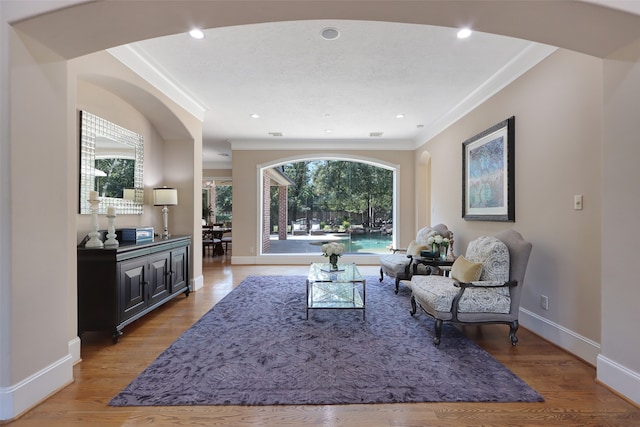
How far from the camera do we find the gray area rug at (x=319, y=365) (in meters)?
1.95

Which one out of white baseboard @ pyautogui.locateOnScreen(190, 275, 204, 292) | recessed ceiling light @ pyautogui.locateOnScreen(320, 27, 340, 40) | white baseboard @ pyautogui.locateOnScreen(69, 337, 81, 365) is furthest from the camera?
white baseboard @ pyautogui.locateOnScreen(190, 275, 204, 292)

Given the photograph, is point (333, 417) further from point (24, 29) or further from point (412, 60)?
point (412, 60)

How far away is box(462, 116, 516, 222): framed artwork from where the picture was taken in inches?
132

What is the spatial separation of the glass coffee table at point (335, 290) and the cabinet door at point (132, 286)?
178cm

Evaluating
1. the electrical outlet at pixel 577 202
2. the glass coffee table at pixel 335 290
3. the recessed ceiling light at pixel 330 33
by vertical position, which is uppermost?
the recessed ceiling light at pixel 330 33

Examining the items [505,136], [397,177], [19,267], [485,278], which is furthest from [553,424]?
[397,177]

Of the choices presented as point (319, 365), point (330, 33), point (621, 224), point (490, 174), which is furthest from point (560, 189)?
point (319, 365)

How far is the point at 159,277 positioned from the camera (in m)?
3.49

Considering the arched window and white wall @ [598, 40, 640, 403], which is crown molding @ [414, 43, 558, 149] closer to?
white wall @ [598, 40, 640, 403]

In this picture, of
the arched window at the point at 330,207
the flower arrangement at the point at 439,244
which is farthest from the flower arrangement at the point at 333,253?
the arched window at the point at 330,207

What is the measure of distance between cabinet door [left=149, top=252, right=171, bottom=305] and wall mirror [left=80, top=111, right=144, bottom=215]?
728mm

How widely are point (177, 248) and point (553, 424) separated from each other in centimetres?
404

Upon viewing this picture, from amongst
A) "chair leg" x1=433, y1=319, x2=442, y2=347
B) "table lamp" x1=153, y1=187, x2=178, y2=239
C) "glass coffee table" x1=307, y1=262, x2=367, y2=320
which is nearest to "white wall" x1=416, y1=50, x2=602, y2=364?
"chair leg" x1=433, y1=319, x2=442, y2=347

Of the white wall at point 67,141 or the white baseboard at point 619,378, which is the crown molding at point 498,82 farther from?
the white baseboard at point 619,378
